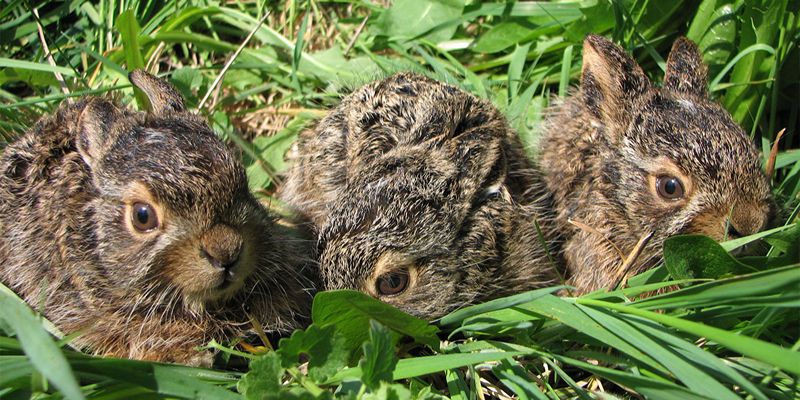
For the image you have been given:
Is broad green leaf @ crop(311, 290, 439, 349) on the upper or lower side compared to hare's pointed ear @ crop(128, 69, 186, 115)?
lower

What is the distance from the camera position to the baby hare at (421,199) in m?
4.10

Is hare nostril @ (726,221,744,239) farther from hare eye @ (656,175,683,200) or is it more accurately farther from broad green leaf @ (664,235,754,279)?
hare eye @ (656,175,683,200)

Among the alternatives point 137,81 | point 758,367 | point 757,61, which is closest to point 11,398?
point 137,81

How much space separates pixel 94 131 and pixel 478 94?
276 centimetres

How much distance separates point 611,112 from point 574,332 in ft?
5.03

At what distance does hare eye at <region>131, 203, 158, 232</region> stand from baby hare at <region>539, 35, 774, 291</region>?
229 centimetres

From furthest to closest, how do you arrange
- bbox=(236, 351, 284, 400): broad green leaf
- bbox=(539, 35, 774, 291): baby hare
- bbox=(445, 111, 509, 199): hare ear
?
bbox=(445, 111, 509, 199): hare ear < bbox=(539, 35, 774, 291): baby hare < bbox=(236, 351, 284, 400): broad green leaf

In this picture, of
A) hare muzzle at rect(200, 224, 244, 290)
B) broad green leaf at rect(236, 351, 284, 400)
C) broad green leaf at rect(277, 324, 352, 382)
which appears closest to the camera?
broad green leaf at rect(236, 351, 284, 400)

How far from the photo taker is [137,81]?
4.60m

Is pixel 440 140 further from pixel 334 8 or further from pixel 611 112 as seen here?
pixel 334 8

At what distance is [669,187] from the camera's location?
4316mm

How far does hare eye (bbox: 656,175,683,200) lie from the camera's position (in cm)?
429

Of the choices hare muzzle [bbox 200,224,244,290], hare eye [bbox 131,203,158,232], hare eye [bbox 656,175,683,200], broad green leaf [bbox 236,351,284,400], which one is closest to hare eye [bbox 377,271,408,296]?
hare muzzle [bbox 200,224,244,290]

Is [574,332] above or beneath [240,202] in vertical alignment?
beneath
